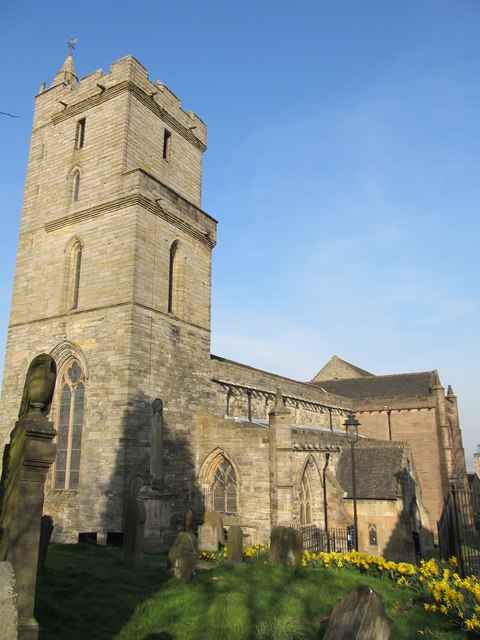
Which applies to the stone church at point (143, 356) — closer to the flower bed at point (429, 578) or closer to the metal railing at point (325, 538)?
the metal railing at point (325, 538)

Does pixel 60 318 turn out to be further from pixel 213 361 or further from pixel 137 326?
pixel 213 361

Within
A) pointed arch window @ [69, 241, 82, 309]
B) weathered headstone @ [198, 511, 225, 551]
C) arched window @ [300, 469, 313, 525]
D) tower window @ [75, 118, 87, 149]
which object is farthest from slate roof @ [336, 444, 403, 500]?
tower window @ [75, 118, 87, 149]

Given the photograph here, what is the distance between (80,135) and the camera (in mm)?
22109

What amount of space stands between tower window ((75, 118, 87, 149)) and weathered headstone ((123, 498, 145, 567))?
16.3 m

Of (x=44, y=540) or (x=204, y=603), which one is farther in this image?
(x=44, y=540)

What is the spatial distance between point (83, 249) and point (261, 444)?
1025 cm

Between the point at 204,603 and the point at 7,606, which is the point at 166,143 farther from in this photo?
the point at 7,606

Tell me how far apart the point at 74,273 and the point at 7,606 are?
1754 cm

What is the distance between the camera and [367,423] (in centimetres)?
3738

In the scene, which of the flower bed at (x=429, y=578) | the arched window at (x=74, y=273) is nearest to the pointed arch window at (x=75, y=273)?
the arched window at (x=74, y=273)

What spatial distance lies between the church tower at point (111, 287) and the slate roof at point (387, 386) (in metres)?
21.6

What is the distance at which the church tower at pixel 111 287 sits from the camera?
1708 centimetres

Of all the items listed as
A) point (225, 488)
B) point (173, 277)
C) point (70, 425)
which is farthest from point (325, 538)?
point (173, 277)

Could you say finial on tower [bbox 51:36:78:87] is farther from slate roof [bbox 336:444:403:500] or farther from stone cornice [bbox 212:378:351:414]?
slate roof [bbox 336:444:403:500]
